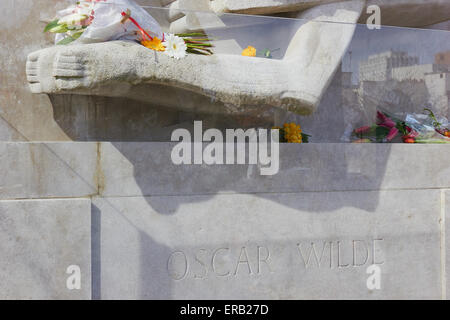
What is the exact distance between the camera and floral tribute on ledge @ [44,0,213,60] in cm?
333

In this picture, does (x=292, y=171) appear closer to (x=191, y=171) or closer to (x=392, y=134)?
(x=191, y=171)

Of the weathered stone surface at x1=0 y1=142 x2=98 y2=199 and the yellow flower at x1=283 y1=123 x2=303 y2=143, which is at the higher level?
the yellow flower at x1=283 y1=123 x2=303 y2=143

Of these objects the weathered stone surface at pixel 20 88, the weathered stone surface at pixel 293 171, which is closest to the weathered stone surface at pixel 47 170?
the weathered stone surface at pixel 293 171

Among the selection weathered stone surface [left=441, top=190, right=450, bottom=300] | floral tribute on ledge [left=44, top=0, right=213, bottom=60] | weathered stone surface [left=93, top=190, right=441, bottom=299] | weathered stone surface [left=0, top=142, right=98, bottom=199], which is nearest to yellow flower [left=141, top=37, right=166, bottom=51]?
floral tribute on ledge [left=44, top=0, right=213, bottom=60]

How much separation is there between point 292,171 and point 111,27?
5.25ft

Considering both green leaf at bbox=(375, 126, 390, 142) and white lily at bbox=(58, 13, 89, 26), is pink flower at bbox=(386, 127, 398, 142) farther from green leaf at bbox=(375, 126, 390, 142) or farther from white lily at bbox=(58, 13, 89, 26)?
white lily at bbox=(58, 13, 89, 26)

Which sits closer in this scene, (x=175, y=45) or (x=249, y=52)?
(x=175, y=45)

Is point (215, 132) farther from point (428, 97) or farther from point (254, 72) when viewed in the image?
point (428, 97)

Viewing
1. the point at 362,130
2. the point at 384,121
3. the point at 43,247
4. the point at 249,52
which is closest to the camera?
the point at 43,247

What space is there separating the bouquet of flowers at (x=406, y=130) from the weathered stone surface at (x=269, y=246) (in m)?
0.45

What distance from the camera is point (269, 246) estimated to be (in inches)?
145

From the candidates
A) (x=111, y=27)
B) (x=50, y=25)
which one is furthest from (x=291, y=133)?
(x=50, y=25)

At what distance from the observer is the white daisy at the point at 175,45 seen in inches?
136

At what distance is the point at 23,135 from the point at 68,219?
0.71 metres
